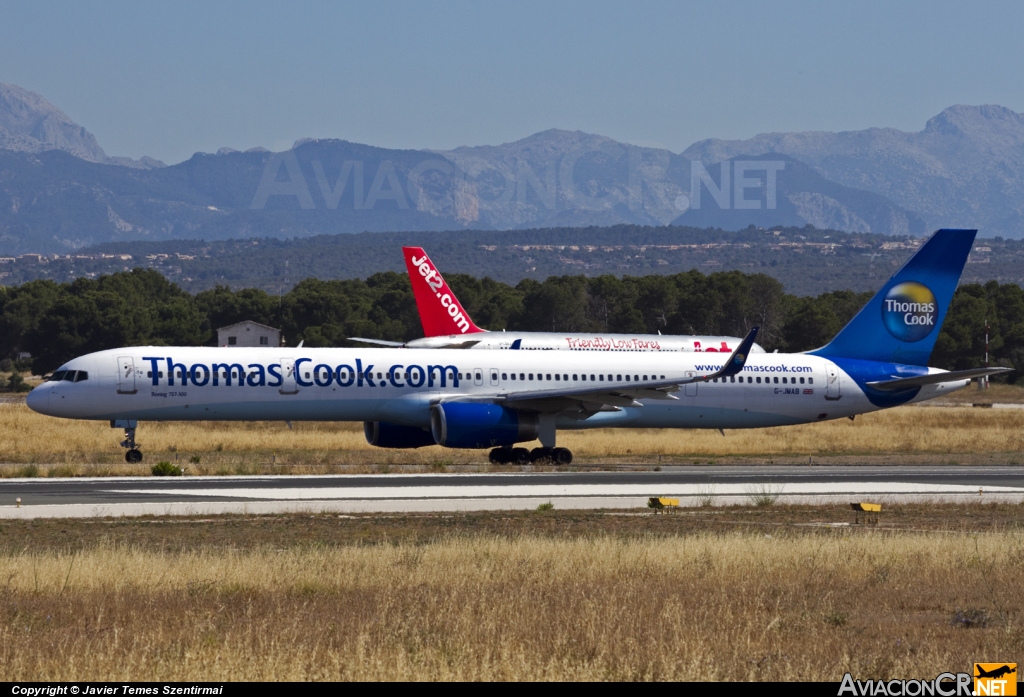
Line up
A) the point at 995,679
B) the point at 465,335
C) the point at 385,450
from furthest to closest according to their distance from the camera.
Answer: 1. the point at 465,335
2. the point at 385,450
3. the point at 995,679

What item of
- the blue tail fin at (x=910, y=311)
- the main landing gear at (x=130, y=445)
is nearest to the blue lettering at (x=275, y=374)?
the main landing gear at (x=130, y=445)

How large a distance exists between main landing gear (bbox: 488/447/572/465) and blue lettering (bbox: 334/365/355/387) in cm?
508

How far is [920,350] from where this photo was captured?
47969 mm

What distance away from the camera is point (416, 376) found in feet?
135

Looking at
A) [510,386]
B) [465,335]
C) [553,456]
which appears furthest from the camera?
[465,335]

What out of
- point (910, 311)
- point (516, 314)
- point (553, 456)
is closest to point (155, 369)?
point (553, 456)

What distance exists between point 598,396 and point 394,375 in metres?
6.12

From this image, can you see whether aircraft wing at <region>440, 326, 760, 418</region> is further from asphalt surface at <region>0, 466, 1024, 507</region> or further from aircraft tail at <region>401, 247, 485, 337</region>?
aircraft tail at <region>401, 247, 485, 337</region>

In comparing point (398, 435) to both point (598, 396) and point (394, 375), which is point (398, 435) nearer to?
point (394, 375)

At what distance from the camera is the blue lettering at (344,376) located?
132 feet

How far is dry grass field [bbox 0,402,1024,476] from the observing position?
40.8m

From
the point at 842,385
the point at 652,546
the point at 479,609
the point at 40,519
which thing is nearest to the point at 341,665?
the point at 479,609

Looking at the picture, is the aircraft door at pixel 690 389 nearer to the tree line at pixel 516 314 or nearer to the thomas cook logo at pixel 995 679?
the thomas cook logo at pixel 995 679

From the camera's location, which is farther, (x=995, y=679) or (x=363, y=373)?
(x=363, y=373)
